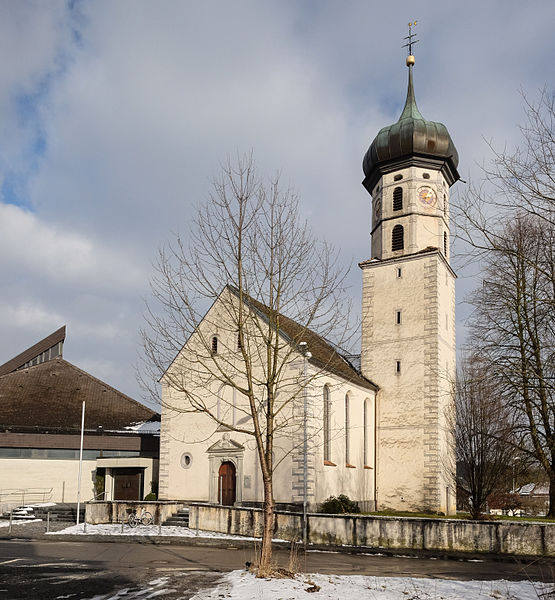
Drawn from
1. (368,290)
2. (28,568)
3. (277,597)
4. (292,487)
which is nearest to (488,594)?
(277,597)

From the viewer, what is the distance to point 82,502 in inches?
1289

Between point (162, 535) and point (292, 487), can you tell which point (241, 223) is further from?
point (292, 487)

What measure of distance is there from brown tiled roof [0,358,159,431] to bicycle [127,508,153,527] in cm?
1057

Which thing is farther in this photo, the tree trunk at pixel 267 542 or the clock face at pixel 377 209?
the clock face at pixel 377 209

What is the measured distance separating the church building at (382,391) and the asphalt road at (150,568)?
8.74 meters

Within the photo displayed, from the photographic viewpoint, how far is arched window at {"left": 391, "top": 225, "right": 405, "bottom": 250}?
35.2 metres

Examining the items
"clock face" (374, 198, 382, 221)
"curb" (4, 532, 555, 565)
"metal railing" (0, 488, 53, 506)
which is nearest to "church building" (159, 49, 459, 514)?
"clock face" (374, 198, 382, 221)

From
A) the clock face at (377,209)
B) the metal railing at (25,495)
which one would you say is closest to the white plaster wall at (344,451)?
the clock face at (377,209)

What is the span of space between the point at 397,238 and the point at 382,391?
7966mm

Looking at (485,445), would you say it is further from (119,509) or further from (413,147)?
(413,147)

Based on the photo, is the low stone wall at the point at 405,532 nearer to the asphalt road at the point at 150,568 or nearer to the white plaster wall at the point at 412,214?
the asphalt road at the point at 150,568

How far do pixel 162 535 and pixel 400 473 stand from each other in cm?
1428

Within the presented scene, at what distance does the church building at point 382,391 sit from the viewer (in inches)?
1116

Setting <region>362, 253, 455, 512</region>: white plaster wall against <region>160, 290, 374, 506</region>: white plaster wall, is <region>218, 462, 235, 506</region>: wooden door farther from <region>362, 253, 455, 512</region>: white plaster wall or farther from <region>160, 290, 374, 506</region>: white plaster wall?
<region>362, 253, 455, 512</region>: white plaster wall
